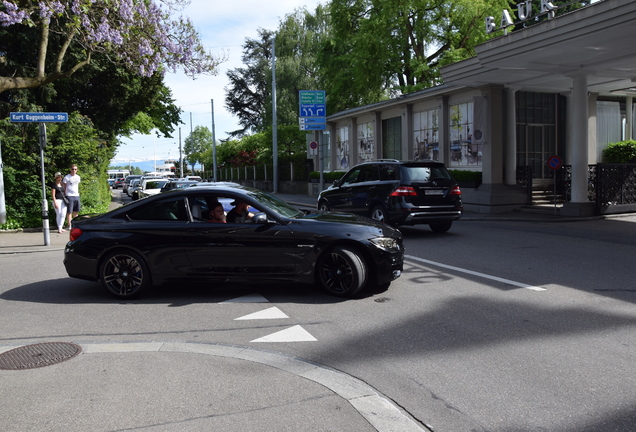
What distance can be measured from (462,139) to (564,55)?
24.3ft

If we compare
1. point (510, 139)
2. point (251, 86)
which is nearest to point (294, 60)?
point (251, 86)

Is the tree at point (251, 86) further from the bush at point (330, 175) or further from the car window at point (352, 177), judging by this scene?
the car window at point (352, 177)

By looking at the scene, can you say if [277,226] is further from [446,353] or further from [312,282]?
[446,353]

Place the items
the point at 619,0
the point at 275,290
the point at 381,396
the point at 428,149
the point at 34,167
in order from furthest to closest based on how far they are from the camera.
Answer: the point at 428,149, the point at 34,167, the point at 619,0, the point at 275,290, the point at 381,396

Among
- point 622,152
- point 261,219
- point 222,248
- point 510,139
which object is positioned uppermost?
point 510,139

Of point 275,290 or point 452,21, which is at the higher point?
point 452,21

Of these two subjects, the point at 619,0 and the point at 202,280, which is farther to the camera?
the point at 619,0

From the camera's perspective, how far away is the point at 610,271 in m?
8.70

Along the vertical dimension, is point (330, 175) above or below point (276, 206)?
above

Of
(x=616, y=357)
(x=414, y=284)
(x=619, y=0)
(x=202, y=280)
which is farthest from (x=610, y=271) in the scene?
(x=619, y=0)

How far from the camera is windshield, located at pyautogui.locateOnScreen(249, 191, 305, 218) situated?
7.55m

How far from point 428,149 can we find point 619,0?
13064 mm

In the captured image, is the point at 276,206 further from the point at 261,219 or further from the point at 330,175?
the point at 330,175

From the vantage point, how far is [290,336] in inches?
222
